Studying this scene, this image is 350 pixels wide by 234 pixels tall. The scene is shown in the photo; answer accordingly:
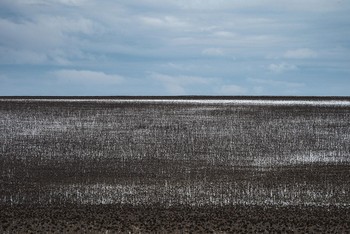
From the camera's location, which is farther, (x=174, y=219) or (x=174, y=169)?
(x=174, y=169)

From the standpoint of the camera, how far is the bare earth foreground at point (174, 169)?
16.7 meters

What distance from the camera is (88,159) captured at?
26.5 metres

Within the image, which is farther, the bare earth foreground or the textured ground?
the bare earth foreground

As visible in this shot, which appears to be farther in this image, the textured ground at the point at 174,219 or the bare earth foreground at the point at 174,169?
the bare earth foreground at the point at 174,169

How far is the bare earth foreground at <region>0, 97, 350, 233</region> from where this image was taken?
1666 centimetres

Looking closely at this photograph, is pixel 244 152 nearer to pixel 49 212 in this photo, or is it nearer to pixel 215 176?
pixel 215 176

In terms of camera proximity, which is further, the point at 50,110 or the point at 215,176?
the point at 50,110

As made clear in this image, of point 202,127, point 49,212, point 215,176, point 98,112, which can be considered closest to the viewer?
point 49,212

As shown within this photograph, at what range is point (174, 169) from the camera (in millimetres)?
24422

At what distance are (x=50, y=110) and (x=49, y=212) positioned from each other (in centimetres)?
2426

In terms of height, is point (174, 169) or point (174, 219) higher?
point (174, 169)

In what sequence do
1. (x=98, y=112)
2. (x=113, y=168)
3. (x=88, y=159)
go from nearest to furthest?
(x=113, y=168)
(x=88, y=159)
(x=98, y=112)

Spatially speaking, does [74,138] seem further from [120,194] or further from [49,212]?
[49,212]

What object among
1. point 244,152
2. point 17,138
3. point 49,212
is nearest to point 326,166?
point 244,152
